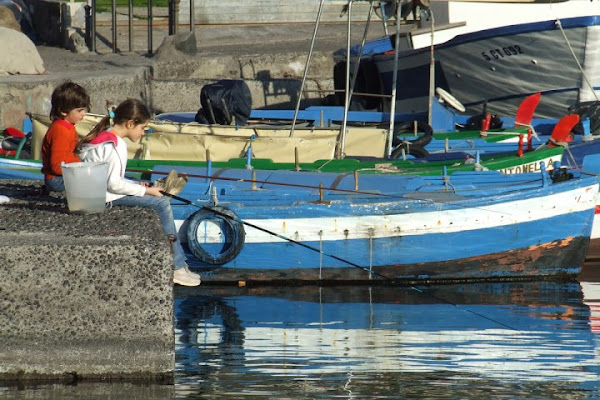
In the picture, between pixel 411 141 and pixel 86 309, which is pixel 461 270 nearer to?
pixel 411 141

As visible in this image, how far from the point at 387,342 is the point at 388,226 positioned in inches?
101

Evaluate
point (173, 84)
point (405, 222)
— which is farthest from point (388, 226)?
point (173, 84)

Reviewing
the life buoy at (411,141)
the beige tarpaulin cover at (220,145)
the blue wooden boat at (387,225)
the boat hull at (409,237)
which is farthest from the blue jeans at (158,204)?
the life buoy at (411,141)

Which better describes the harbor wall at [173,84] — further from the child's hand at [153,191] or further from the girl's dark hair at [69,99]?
the child's hand at [153,191]

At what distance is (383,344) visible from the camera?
9164 millimetres

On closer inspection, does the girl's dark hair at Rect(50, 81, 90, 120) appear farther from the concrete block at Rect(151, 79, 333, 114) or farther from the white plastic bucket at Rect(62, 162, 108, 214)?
the concrete block at Rect(151, 79, 333, 114)

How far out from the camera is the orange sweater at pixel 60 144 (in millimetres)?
8555

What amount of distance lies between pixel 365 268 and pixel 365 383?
3.92 metres

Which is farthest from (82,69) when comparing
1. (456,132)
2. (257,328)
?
(257,328)

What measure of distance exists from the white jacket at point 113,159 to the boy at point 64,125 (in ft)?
0.70

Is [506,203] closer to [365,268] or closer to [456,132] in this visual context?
[365,268]

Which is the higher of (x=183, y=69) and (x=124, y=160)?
(x=183, y=69)

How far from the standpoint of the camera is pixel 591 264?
13438 mm

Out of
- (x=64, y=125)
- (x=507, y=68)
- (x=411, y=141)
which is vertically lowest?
(x=64, y=125)
